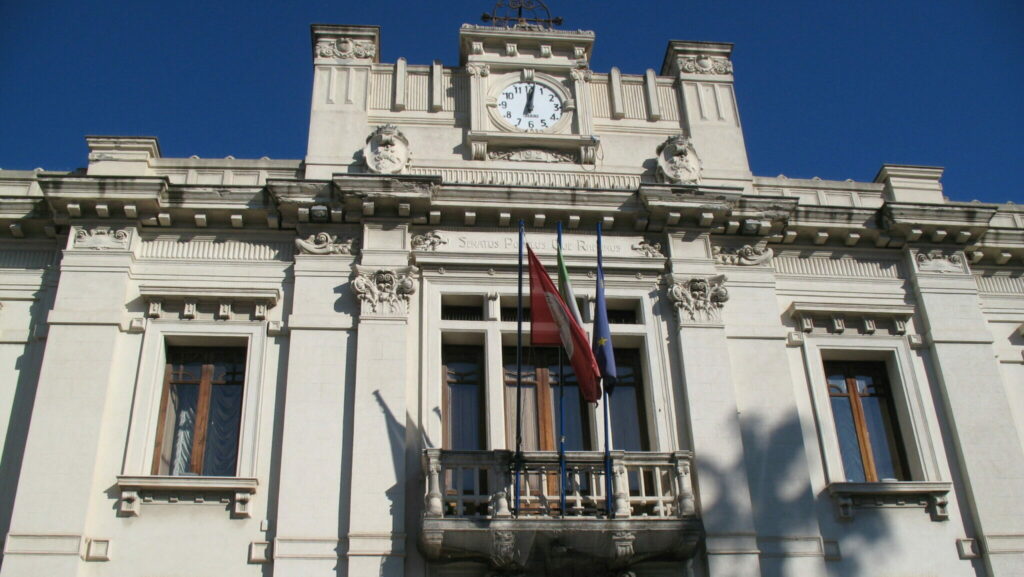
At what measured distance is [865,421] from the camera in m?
18.5

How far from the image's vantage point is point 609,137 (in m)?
20.5

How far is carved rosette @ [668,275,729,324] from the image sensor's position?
59.6 ft

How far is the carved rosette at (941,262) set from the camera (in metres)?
19.7

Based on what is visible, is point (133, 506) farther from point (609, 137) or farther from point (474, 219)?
point (609, 137)

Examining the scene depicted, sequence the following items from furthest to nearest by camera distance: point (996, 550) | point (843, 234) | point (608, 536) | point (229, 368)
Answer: point (843, 234) → point (229, 368) → point (996, 550) → point (608, 536)

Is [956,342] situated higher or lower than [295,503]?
higher

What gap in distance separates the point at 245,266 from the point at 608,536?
7724mm

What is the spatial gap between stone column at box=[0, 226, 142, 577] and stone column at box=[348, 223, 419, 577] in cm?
370

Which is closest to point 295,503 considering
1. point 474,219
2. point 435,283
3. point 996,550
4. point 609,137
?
point 435,283

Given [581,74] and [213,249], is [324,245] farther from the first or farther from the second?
[581,74]

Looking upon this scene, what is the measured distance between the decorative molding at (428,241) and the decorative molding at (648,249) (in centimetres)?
337

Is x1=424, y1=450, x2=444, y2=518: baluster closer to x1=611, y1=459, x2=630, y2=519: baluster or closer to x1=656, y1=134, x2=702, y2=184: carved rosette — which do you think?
x1=611, y1=459, x2=630, y2=519: baluster

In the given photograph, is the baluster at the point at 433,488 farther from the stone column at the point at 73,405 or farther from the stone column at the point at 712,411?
the stone column at the point at 73,405

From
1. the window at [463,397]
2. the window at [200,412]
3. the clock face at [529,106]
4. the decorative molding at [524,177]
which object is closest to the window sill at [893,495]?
the window at [463,397]
